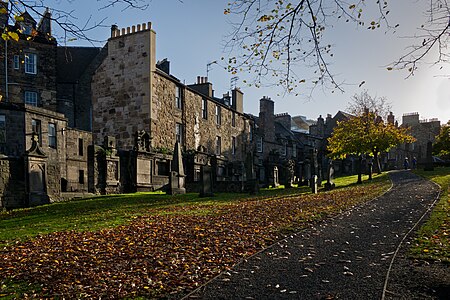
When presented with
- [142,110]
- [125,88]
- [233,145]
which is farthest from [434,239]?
[233,145]

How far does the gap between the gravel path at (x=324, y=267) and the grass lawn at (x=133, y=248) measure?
1.71 feet

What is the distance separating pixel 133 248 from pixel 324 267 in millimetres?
4208

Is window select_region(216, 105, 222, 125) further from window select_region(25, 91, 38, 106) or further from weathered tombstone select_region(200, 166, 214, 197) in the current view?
weathered tombstone select_region(200, 166, 214, 197)

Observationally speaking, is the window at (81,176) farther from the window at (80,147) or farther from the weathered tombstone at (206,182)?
the weathered tombstone at (206,182)

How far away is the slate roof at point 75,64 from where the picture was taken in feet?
129

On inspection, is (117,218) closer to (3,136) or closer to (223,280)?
(223,280)

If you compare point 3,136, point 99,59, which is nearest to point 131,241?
point 3,136

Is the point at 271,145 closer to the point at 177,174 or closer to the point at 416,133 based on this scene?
the point at 177,174

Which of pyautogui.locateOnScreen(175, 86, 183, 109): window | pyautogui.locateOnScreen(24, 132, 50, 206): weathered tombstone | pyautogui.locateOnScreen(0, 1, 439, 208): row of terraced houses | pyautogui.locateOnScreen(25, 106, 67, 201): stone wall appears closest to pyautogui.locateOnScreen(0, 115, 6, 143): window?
pyautogui.locateOnScreen(0, 1, 439, 208): row of terraced houses

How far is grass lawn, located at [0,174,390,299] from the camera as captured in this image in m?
6.08

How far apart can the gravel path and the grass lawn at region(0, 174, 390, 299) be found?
52cm

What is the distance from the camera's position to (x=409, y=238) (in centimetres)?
878

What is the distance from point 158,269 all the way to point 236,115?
131 feet

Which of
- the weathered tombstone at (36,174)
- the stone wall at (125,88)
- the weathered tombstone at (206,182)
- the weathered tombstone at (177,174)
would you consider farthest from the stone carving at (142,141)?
the weathered tombstone at (206,182)
